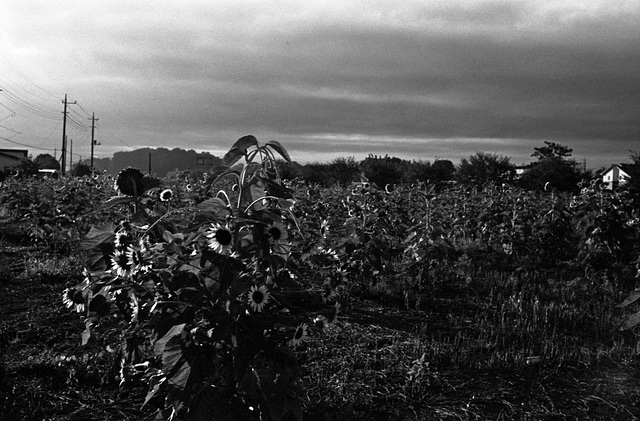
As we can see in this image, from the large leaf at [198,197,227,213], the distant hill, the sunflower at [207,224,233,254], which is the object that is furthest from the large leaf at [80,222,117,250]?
the distant hill

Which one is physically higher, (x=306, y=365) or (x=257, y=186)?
(x=257, y=186)

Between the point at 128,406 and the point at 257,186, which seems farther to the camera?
the point at 128,406

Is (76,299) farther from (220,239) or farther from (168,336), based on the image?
(220,239)

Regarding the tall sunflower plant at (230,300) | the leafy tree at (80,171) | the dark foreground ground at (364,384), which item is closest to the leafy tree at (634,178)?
the dark foreground ground at (364,384)

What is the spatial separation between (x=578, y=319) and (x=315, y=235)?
2.87 metres

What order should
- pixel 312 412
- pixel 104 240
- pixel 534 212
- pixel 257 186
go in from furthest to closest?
pixel 534 212, pixel 312 412, pixel 104 240, pixel 257 186

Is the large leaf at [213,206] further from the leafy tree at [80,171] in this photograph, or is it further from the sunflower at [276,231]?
the leafy tree at [80,171]

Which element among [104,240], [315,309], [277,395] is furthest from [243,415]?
[104,240]

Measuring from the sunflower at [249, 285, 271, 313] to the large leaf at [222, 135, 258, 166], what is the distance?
592mm

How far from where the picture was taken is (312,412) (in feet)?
11.6

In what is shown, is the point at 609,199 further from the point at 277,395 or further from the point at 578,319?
the point at 277,395

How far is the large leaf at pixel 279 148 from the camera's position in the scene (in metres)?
2.56

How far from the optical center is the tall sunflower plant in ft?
8.37

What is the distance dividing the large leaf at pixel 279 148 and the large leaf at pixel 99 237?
42.1 inches
